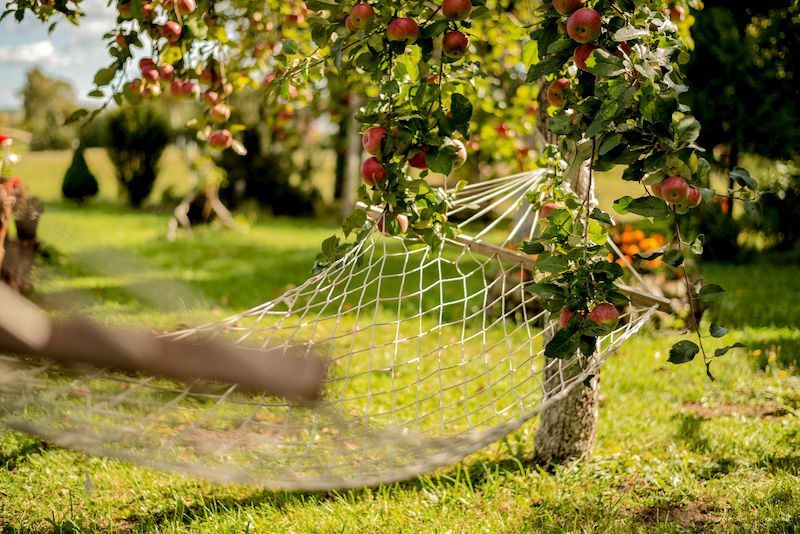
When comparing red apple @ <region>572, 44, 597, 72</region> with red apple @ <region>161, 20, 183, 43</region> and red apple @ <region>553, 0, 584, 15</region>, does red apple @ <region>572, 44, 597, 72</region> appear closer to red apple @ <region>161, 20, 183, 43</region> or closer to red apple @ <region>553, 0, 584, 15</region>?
red apple @ <region>553, 0, 584, 15</region>

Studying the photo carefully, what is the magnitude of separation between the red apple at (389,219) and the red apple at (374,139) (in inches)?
5.5

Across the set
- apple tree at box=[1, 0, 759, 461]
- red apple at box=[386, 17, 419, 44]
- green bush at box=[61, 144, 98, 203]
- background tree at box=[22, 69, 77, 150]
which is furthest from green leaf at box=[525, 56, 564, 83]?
background tree at box=[22, 69, 77, 150]

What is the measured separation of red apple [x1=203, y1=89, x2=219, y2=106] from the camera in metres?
1.91

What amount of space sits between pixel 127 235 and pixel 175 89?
5.65 meters

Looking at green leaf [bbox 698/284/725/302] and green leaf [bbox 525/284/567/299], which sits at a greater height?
green leaf [bbox 525/284/567/299]

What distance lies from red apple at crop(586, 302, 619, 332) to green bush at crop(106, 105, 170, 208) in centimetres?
1005

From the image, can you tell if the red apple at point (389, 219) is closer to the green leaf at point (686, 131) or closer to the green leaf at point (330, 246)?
the green leaf at point (330, 246)

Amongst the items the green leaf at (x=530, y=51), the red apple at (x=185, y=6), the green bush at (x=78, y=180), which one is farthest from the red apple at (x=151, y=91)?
the green bush at (x=78, y=180)

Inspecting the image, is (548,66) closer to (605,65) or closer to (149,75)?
(605,65)

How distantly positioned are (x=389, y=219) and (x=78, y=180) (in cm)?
1038

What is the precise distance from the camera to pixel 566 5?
107cm

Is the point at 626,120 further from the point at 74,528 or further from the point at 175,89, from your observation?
the point at 74,528

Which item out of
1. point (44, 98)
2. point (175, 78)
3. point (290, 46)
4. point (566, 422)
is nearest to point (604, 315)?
point (566, 422)

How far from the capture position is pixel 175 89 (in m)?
1.93
